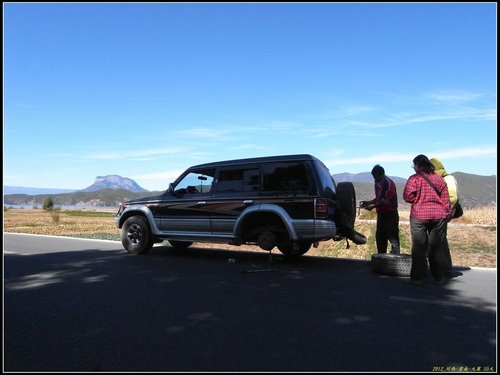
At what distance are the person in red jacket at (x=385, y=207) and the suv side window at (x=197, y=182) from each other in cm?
329

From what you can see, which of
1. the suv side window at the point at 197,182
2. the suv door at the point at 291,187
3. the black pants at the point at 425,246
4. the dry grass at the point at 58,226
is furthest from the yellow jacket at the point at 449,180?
the dry grass at the point at 58,226

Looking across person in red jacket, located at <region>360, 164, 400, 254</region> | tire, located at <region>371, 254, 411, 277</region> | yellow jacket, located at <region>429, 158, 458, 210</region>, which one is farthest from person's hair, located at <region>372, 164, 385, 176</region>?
tire, located at <region>371, 254, 411, 277</region>

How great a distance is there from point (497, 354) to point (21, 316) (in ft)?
16.0

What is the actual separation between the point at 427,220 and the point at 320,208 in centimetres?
188

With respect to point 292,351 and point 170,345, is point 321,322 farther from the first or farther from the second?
point 170,345

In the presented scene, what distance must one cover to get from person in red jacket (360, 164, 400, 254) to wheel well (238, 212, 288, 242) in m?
1.66

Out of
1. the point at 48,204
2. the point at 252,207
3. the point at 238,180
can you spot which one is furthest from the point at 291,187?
the point at 48,204

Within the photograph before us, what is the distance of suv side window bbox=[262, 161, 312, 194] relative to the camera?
784 centimetres

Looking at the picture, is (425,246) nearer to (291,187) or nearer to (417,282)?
(417,282)

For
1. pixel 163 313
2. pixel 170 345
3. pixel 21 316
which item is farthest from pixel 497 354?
pixel 21 316

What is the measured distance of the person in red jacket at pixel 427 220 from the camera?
6414 millimetres

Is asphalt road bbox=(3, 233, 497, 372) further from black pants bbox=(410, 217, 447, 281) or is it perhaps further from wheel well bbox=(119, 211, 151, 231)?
wheel well bbox=(119, 211, 151, 231)

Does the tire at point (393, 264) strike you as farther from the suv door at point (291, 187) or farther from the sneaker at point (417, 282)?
the suv door at point (291, 187)

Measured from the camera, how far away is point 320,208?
7562mm
